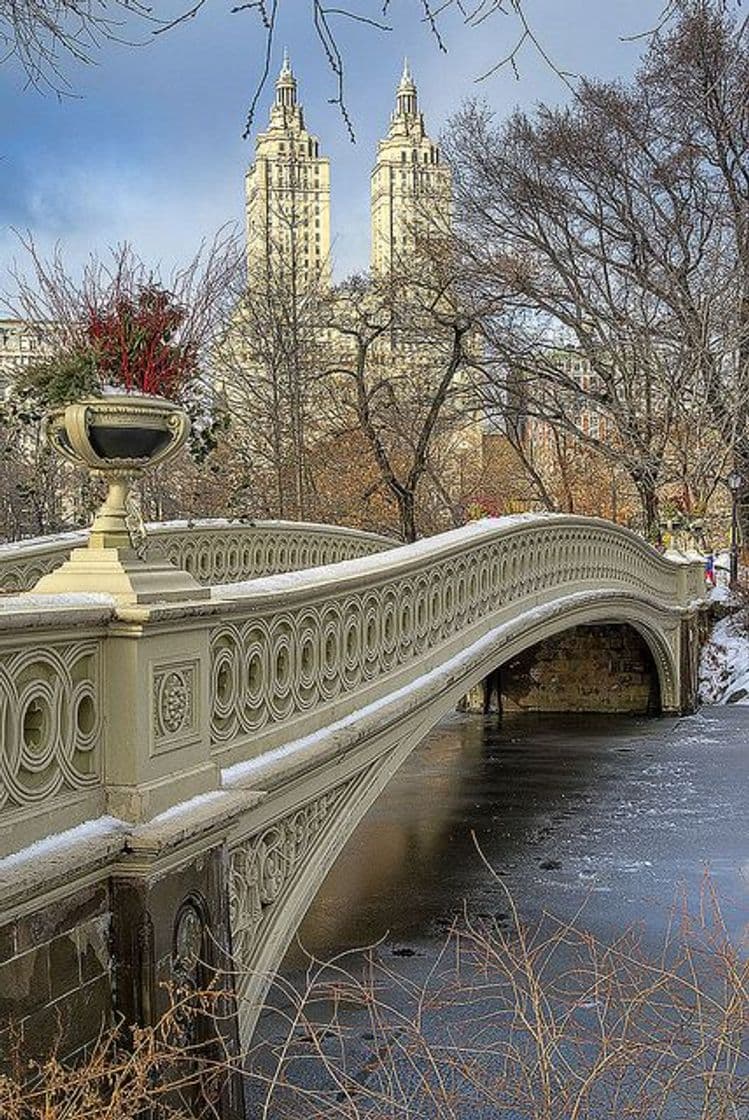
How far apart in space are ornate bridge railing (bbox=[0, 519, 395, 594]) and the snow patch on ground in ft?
24.0

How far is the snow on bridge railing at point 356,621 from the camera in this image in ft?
17.8

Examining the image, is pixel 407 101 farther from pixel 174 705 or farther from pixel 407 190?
pixel 174 705

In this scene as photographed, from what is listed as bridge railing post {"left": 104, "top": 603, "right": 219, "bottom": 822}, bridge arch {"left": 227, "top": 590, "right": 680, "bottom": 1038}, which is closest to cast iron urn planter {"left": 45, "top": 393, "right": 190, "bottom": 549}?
bridge railing post {"left": 104, "top": 603, "right": 219, "bottom": 822}

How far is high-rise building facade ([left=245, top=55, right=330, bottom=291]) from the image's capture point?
2603 centimetres

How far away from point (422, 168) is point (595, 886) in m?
20.6

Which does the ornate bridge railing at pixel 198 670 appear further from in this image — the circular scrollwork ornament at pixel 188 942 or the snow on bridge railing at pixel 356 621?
the circular scrollwork ornament at pixel 188 942

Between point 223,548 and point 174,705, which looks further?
point 223,548

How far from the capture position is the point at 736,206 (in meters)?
25.6

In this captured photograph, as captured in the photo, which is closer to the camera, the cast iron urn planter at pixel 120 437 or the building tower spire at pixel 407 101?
the cast iron urn planter at pixel 120 437

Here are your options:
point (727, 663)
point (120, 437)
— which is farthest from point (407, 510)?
point (120, 437)

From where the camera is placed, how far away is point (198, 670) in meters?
4.78

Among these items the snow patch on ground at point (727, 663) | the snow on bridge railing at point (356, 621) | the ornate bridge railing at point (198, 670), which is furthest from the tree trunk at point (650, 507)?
the ornate bridge railing at point (198, 670)

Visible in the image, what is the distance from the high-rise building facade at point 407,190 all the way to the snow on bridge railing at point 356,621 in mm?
15237

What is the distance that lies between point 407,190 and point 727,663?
39.7ft
